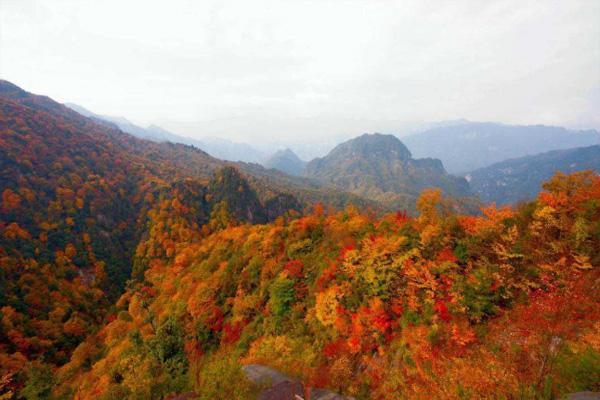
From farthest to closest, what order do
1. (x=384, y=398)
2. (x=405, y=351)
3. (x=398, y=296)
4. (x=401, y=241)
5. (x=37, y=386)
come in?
(x=37, y=386) < (x=401, y=241) < (x=398, y=296) < (x=405, y=351) < (x=384, y=398)

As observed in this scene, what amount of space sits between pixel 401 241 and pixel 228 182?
11435cm

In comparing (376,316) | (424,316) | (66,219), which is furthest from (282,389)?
(66,219)

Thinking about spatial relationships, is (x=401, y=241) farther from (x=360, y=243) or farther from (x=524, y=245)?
(x=524, y=245)

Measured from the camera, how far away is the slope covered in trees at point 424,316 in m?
12.7

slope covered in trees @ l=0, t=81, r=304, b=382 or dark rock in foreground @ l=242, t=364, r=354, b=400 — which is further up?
dark rock in foreground @ l=242, t=364, r=354, b=400

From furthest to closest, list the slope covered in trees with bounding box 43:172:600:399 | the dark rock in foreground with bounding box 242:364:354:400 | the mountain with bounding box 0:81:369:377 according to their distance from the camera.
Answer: the mountain with bounding box 0:81:369:377
the dark rock in foreground with bounding box 242:364:354:400
the slope covered in trees with bounding box 43:172:600:399

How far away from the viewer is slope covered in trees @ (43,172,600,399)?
12742mm

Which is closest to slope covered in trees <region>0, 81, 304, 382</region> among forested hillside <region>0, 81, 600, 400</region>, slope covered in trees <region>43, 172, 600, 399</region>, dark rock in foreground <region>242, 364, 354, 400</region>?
forested hillside <region>0, 81, 600, 400</region>

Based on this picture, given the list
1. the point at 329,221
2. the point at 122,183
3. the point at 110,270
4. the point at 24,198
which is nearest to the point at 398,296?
the point at 329,221

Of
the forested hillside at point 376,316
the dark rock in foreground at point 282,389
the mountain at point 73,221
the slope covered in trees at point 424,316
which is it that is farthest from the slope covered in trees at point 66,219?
the dark rock in foreground at point 282,389

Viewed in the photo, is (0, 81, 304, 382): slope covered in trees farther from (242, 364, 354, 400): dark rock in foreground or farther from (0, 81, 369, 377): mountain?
(242, 364, 354, 400): dark rock in foreground

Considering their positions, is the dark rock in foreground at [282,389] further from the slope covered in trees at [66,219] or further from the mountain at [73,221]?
the mountain at [73,221]

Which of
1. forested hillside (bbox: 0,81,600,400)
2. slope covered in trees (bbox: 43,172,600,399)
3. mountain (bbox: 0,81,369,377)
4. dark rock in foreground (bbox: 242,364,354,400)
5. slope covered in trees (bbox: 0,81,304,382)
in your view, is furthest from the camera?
mountain (bbox: 0,81,369,377)

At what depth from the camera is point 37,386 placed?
25.6 meters
